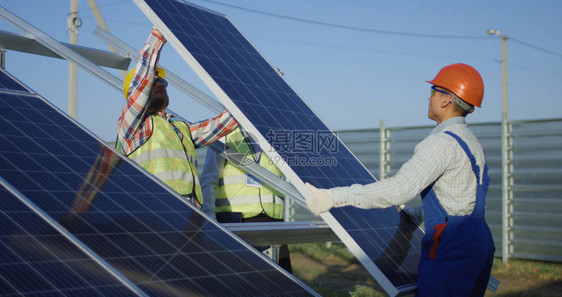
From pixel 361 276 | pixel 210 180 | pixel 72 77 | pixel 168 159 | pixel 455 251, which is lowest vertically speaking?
pixel 361 276

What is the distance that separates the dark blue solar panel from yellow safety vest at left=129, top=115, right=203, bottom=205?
1.85 meters

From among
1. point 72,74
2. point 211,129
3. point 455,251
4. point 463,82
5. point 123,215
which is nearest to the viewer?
point 123,215

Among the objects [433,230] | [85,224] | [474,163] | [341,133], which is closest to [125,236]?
[85,224]

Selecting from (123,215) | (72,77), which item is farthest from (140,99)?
(72,77)

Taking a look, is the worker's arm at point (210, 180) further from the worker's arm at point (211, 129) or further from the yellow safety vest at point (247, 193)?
the worker's arm at point (211, 129)

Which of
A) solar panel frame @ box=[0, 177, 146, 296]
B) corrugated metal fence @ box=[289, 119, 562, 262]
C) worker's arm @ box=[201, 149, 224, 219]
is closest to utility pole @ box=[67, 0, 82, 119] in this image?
corrugated metal fence @ box=[289, 119, 562, 262]

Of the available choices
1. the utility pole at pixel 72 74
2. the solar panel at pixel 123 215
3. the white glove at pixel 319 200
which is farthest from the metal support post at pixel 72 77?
the white glove at pixel 319 200

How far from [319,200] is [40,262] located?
1594 millimetres

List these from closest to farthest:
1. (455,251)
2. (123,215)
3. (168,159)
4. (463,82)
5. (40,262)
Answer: (40,262), (123,215), (455,251), (463,82), (168,159)

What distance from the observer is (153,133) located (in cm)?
451

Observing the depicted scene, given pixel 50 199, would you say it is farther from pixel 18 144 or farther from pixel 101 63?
pixel 101 63

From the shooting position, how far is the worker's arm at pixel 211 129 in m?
5.05

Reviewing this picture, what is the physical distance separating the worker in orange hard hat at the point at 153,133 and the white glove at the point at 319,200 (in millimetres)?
1296

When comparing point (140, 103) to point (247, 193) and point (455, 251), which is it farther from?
point (455, 251)
